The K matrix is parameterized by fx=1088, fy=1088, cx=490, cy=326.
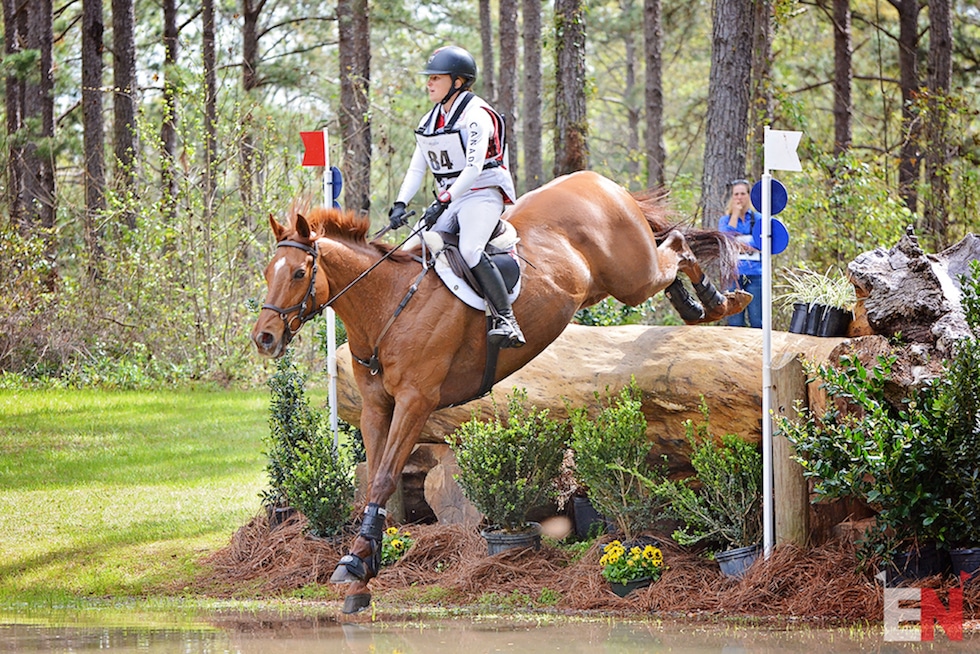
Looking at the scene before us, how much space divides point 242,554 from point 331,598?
1.10 meters

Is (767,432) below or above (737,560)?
above

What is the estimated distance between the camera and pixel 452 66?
642 centimetres

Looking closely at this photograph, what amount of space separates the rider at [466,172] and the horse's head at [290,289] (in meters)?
0.53

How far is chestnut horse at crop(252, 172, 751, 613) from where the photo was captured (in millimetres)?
6059

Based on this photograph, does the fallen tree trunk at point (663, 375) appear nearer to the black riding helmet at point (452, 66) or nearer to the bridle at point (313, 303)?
the bridle at point (313, 303)

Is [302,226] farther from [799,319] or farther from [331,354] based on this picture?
[799,319]

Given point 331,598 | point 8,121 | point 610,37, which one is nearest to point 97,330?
point 8,121

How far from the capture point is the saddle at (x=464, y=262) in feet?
21.4

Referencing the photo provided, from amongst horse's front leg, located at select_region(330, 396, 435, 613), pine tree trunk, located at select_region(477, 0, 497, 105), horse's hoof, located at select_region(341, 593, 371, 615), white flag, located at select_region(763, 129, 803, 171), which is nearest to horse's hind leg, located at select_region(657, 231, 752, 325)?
white flag, located at select_region(763, 129, 803, 171)

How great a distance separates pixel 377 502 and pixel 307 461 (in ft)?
4.83

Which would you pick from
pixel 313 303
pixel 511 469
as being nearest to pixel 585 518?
pixel 511 469

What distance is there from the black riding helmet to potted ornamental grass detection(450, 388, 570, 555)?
84.6 inches

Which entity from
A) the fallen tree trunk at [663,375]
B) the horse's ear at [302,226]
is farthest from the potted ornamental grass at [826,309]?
the horse's ear at [302,226]

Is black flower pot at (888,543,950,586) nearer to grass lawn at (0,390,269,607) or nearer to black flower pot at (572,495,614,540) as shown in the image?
black flower pot at (572,495,614,540)
